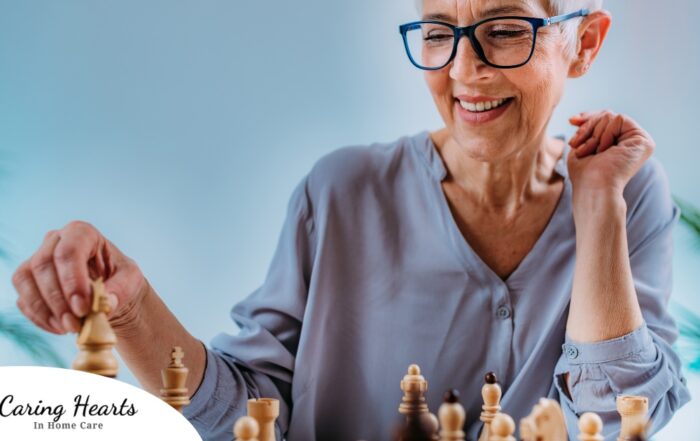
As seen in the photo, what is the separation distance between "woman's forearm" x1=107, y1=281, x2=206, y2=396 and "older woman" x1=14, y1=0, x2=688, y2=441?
0.01m

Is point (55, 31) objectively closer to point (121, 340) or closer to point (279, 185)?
point (279, 185)

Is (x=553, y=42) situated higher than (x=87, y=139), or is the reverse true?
(x=553, y=42)

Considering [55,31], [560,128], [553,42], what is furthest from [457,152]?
[55,31]

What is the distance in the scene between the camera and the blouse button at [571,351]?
1.75 m

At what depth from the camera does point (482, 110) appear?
181cm

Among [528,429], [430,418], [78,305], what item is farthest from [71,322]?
[528,429]

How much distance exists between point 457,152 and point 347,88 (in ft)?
3.66

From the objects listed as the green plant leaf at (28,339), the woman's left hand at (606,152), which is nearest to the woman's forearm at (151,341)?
the woman's left hand at (606,152)

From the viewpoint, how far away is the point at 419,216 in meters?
2.02

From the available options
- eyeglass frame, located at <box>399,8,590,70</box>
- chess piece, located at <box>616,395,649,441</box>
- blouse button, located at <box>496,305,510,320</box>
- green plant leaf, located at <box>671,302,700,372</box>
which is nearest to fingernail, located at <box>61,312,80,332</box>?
chess piece, located at <box>616,395,649,441</box>

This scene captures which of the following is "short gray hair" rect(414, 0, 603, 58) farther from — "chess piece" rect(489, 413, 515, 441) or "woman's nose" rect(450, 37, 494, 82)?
"chess piece" rect(489, 413, 515, 441)

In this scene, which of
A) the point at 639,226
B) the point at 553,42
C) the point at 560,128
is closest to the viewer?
the point at 553,42

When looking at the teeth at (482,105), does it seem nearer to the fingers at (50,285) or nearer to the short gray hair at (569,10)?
the short gray hair at (569,10)

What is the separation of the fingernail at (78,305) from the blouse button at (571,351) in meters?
0.95
